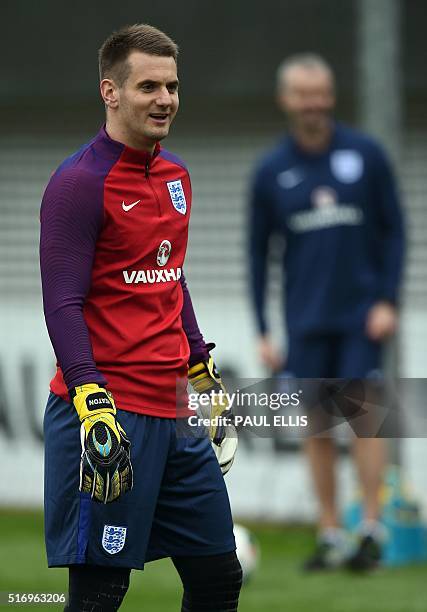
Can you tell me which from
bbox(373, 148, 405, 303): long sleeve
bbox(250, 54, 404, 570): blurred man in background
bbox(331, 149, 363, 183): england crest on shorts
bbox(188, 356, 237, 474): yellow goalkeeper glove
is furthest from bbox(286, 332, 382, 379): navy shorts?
bbox(188, 356, 237, 474): yellow goalkeeper glove

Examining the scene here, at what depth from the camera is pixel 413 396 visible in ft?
19.1

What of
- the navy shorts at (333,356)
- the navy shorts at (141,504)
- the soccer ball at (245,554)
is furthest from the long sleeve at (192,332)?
→ the navy shorts at (333,356)

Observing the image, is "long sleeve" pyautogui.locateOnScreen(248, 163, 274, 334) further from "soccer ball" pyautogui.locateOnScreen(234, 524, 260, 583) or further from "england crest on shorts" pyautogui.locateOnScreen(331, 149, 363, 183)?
"soccer ball" pyautogui.locateOnScreen(234, 524, 260, 583)

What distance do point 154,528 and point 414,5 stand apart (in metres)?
5.41

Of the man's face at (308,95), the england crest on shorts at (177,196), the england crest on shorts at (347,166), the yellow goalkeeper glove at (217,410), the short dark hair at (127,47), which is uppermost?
the short dark hair at (127,47)

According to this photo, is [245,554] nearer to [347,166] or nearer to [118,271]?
[347,166]

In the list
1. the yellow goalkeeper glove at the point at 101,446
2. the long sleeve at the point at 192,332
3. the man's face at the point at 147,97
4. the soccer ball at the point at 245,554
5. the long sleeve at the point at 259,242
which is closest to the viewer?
the yellow goalkeeper glove at the point at 101,446

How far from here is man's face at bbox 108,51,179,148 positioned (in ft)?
13.6

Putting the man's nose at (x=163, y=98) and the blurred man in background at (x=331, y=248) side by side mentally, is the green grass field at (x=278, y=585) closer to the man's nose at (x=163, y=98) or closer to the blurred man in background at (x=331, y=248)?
the blurred man in background at (x=331, y=248)

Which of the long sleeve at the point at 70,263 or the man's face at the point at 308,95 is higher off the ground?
the man's face at the point at 308,95

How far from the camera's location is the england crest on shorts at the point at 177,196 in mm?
4336

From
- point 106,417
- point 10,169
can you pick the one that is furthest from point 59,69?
point 106,417

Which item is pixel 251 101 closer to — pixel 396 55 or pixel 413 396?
pixel 396 55

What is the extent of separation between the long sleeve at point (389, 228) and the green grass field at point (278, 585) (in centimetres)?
149
